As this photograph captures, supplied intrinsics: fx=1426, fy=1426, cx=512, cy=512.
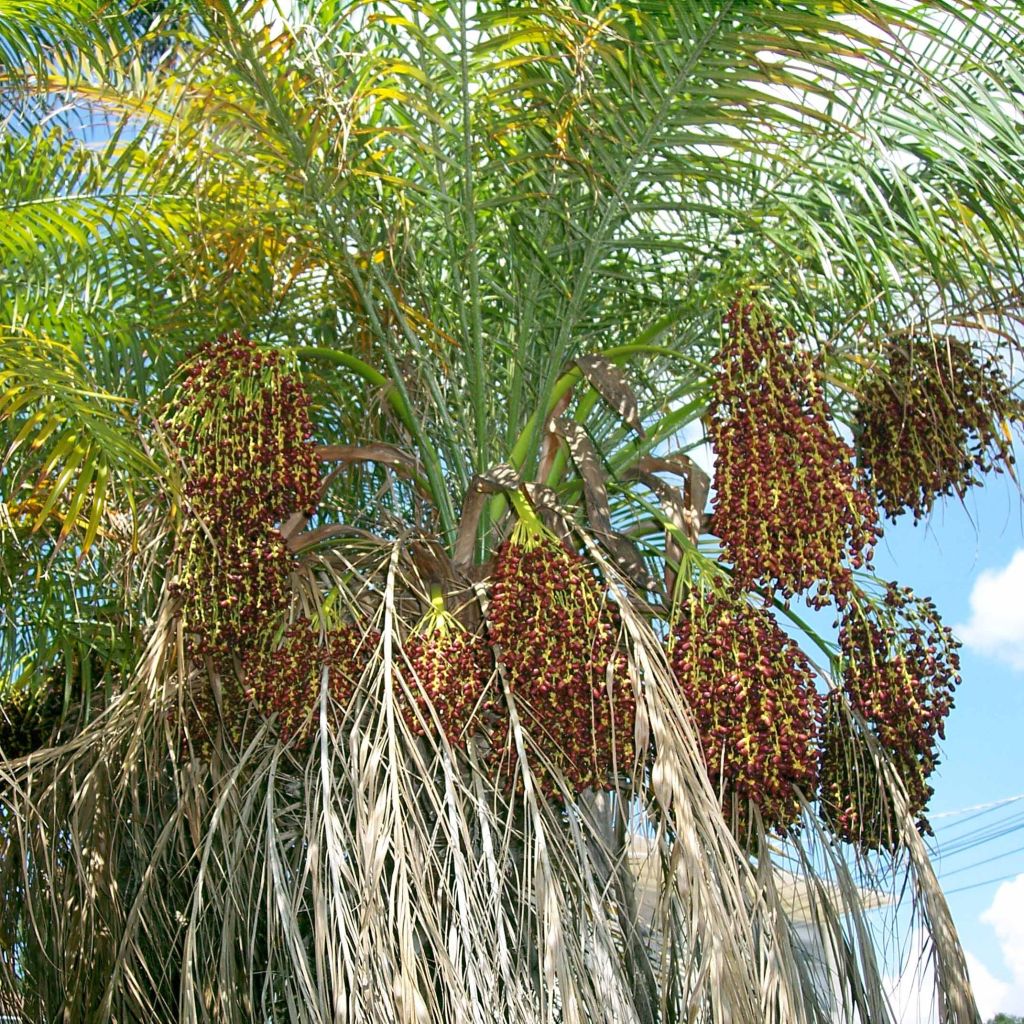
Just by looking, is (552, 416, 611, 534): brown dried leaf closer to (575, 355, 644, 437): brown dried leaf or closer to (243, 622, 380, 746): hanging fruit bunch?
(575, 355, 644, 437): brown dried leaf

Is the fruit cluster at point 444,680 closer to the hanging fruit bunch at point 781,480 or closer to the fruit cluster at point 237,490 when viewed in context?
the fruit cluster at point 237,490

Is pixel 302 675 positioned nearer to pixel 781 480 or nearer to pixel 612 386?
pixel 612 386

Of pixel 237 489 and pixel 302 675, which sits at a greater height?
pixel 237 489

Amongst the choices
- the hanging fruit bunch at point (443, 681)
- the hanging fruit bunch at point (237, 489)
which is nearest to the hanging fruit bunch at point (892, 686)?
the hanging fruit bunch at point (443, 681)

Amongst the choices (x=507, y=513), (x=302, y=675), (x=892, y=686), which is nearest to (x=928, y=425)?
(x=892, y=686)

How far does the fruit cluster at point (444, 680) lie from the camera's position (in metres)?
2.81

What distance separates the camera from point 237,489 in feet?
9.70

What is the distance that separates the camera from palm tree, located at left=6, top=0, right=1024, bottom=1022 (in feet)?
9.12

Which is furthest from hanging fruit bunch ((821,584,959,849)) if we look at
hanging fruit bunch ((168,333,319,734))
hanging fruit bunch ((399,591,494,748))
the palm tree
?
hanging fruit bunch ((168,333,319,734))

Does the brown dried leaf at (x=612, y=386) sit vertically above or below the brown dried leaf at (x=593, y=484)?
above

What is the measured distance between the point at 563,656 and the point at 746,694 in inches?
14.2

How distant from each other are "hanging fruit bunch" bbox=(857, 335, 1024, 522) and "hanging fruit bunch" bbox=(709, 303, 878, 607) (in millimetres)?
468

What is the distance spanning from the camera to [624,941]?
3137mm

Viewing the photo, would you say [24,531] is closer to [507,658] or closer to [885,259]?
[507,658]
